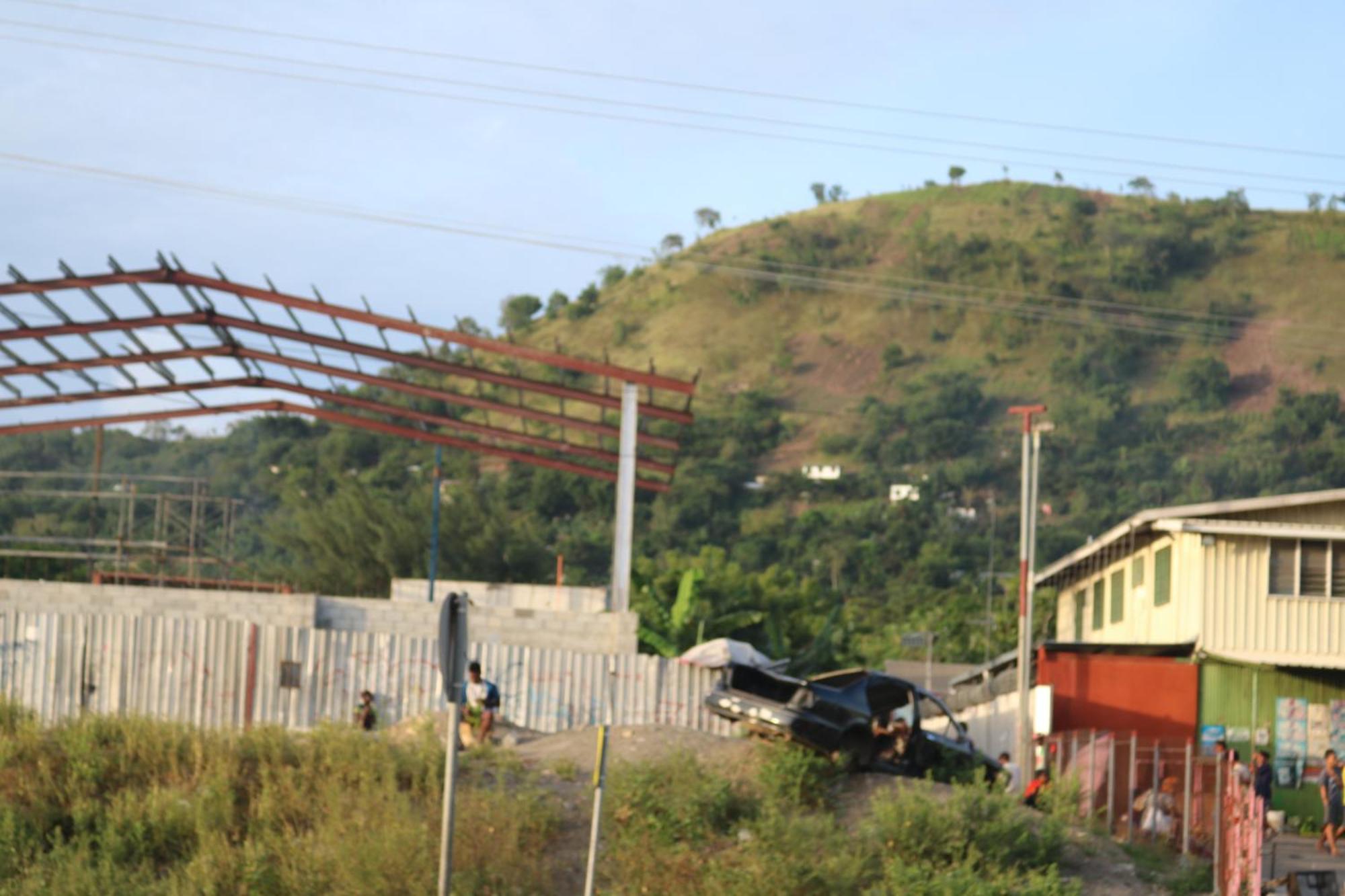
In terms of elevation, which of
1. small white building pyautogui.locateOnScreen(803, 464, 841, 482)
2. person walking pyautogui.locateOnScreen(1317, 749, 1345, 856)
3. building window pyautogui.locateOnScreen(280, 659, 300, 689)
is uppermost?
small white building pyautogui.locateOnScreen(803, 464, 841, 482)

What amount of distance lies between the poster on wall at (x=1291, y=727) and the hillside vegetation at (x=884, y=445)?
8955 mm

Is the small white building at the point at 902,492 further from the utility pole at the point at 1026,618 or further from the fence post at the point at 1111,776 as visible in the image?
the fence post at the point at 1111,776

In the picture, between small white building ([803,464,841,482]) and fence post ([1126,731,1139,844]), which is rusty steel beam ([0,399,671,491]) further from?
small white building ([803,464,841,482])

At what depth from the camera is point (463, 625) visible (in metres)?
11.6

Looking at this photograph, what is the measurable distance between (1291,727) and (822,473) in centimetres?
10699

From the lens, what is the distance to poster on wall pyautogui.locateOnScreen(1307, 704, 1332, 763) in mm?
30266

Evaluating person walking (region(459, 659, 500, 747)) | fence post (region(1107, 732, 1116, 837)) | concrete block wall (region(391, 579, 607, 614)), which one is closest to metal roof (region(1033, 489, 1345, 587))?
fence post (region(1107, 732, 1116, 837))

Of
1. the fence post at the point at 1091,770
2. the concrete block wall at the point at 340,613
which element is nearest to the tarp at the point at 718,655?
the concrete block wall at the point at 340,613

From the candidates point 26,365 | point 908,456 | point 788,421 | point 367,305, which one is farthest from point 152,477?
point 788,421

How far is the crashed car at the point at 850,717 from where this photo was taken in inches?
726

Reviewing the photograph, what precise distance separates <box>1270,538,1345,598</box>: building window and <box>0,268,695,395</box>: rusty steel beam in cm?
1116

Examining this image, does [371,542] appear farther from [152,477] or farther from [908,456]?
[908,456]

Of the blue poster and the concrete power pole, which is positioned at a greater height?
the concrete power pole

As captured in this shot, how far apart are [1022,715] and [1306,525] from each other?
7278 millimetres
